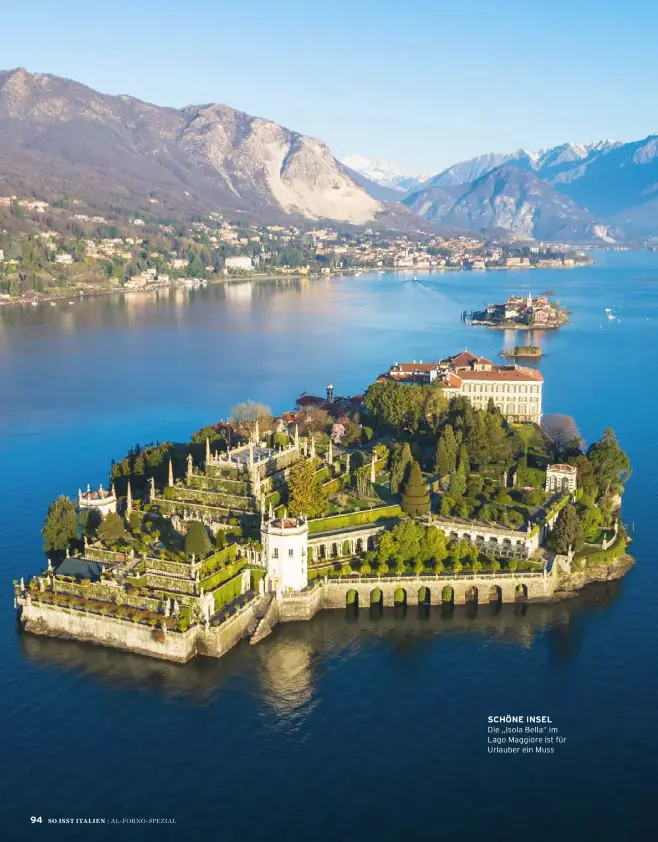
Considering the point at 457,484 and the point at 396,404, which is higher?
the point at 396,404

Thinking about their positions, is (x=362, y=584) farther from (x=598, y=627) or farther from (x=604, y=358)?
(x=604, y=358)

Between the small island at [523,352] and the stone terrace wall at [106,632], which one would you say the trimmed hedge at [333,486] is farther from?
the small island at [523,352]

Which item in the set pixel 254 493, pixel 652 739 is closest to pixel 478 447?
pixel 254 493

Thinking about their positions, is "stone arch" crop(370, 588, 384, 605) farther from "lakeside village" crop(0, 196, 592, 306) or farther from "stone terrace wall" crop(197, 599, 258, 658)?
"lakeside village" crop(0, 196, 592, 306)

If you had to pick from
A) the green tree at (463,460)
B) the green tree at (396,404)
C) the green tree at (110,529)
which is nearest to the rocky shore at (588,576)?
the green tree at (463,460)

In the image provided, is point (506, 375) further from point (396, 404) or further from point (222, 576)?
point (222, 576)

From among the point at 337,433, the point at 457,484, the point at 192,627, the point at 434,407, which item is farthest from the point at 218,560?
the point at 434,407


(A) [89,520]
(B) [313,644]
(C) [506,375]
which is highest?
(C) [506,375]
